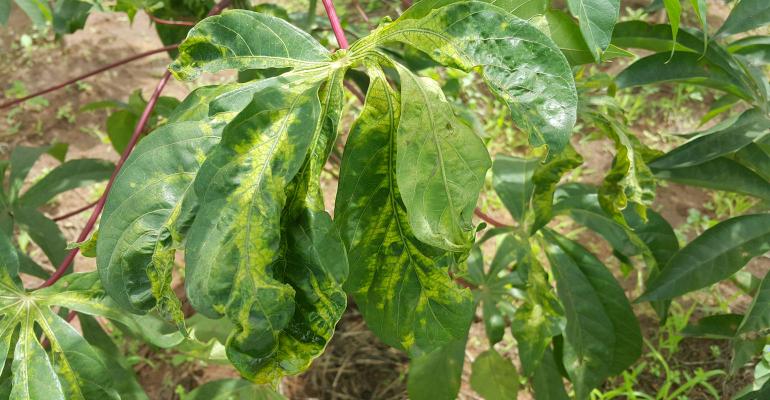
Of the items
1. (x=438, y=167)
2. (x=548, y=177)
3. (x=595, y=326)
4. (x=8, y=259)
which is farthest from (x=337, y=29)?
(x=595, y=326)

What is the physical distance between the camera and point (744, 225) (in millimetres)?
1168

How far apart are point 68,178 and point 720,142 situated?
1.32 m

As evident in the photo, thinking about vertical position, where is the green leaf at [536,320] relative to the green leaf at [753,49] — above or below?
below

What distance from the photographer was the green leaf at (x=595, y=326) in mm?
1265

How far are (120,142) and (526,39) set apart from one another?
1.28 meters

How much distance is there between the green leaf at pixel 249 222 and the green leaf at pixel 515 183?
77 centimetres

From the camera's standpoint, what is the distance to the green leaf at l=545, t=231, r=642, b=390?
4.15ft

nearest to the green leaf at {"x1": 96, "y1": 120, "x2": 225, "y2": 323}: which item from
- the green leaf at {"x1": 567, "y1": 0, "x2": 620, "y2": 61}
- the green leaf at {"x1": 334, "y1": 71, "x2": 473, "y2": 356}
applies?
the green leaf at {"x1": 334, "y1": 71, "x2": 473, "y2": 356}

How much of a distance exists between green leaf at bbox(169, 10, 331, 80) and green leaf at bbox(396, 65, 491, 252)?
14cm

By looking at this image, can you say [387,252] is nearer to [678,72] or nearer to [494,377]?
[678,72]

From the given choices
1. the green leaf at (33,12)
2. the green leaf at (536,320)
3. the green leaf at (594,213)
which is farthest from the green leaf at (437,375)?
the green leaf at (33,12)

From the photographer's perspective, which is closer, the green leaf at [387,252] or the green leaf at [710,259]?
the green leaf at [387,252]

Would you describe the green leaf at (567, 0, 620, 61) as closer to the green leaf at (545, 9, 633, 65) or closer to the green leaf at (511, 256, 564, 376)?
the green leaf at (545, 9, 633, 65)

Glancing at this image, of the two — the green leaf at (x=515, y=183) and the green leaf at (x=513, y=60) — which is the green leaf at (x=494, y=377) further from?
the green leaf at (x=513, y=60)
